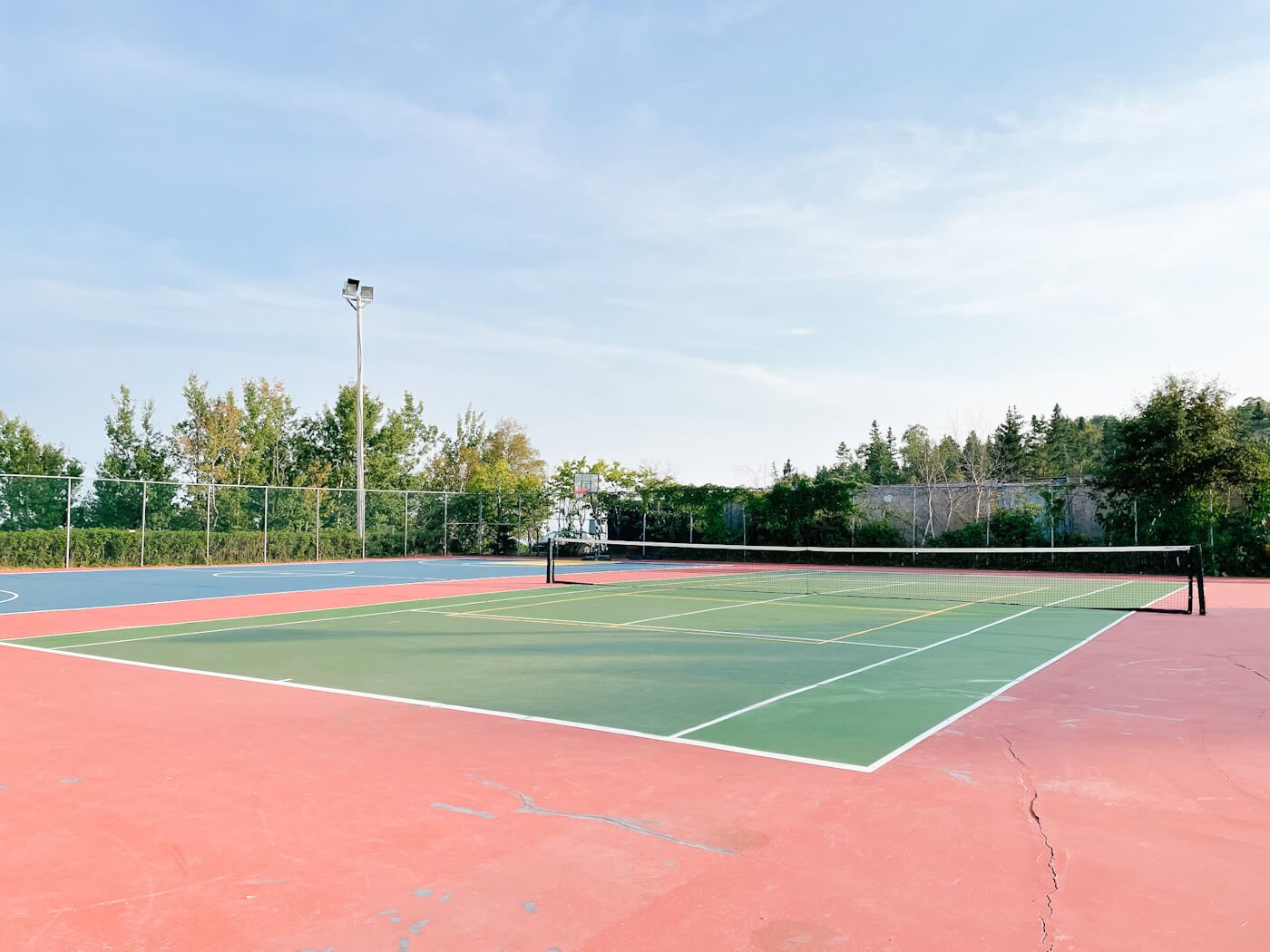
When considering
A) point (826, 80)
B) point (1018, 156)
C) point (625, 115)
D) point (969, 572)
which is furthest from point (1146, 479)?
point (625, 115)

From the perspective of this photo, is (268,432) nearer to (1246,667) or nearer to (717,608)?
(717,608)

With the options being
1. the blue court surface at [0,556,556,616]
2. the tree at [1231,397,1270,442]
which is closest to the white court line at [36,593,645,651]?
the blue court surface at [0,556,556,616]

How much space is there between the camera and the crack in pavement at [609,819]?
390 cm

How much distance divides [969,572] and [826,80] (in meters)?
16.5

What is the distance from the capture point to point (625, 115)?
62.2ft

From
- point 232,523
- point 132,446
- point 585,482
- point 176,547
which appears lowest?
point 176,547

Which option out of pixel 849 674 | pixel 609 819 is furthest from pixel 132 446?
pixel 609 819

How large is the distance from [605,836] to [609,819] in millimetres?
235

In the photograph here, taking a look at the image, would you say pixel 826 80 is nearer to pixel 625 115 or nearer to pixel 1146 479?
pixel 625 115

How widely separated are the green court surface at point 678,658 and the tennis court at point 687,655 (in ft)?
0.09

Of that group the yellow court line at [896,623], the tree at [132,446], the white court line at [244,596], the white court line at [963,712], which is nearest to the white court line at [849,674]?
the white court line at [963,712]

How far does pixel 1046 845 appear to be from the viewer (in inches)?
154

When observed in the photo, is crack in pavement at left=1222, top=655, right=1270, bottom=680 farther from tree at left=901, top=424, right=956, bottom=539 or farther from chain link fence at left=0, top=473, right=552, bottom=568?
chain link fence at left=0, top=473, right=552, bottom=568

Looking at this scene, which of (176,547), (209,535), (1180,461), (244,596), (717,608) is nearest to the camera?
(717,608)
